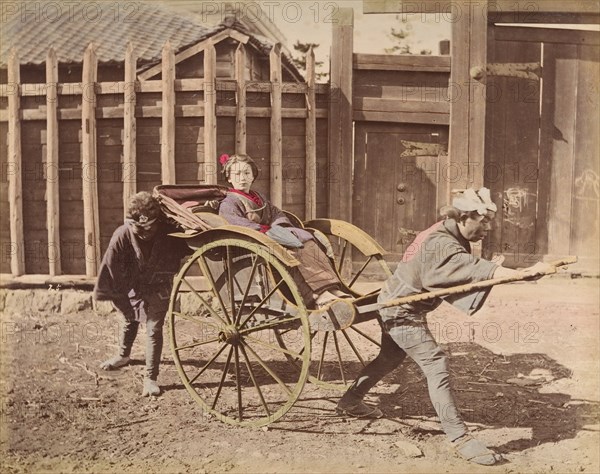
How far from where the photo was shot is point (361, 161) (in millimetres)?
7828

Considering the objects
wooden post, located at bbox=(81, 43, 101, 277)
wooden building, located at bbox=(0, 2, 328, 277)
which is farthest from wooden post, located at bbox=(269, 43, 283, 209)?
wooden post, located at bbox=(81, 43, 101, 277)

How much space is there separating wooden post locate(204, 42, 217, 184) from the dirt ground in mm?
1980

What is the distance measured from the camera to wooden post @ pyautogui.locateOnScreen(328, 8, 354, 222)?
7.56 m

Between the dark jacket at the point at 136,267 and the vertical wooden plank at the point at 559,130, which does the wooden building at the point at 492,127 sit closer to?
the vertical wooden plank at the point at 559,130

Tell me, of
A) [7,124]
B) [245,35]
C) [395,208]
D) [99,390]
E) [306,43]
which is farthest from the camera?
[306,43]

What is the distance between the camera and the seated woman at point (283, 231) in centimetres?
449

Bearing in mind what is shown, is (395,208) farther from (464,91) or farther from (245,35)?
(245,35)

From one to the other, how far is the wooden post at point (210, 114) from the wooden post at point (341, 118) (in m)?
1.34

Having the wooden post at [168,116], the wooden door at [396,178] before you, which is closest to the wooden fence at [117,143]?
the wooden post at [168,116]

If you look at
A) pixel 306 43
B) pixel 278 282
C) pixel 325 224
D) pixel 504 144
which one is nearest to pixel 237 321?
pixel 278 282

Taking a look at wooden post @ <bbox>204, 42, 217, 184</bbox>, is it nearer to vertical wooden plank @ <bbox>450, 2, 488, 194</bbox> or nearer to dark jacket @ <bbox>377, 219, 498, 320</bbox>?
vertical wooden plank @ <bbox>450, 2, 488, 194</bbox>

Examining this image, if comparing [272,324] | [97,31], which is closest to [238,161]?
[272,324]

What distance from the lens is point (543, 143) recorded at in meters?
8.20

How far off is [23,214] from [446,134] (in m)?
4.77
